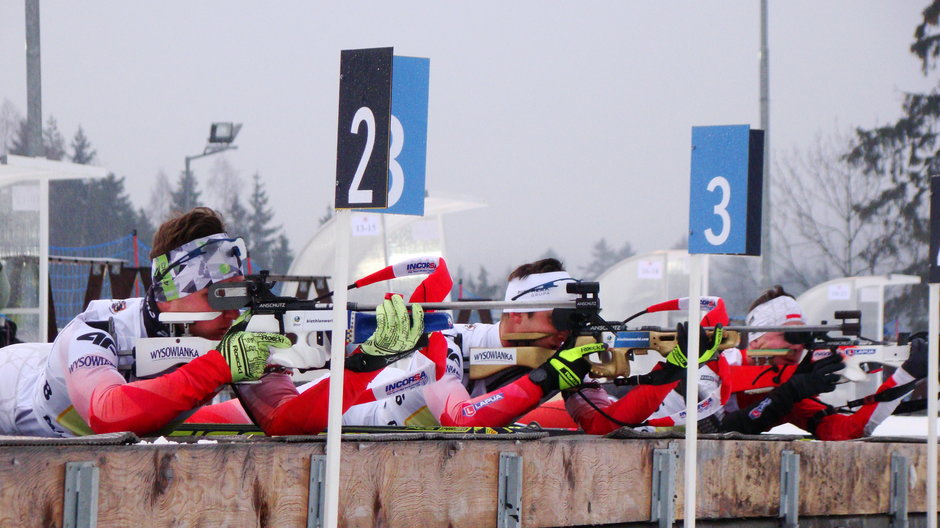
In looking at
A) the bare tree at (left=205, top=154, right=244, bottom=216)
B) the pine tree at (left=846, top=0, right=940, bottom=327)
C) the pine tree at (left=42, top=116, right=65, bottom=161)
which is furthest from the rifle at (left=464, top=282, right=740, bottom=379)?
the pine tree at (left=846, top=0, right=940, bottom=327)

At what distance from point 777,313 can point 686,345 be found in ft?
6.40

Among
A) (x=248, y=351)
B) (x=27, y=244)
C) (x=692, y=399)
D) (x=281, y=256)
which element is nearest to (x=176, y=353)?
(x=248, y=351)

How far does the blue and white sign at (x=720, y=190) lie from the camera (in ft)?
13.3

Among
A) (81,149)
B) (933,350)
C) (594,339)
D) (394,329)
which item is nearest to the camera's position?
(394,329)

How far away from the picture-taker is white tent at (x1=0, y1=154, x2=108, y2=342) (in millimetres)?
9523

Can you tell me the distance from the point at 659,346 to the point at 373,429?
1.32 m

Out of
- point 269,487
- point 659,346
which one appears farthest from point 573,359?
point 269,487

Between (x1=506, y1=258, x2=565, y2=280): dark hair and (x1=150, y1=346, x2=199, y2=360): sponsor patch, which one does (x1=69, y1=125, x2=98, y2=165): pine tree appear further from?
(x1=150, y1=346, x2=199, y2=360): sponsor patch

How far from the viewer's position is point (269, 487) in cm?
323

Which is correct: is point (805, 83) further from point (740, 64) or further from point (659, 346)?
point (659, 346)

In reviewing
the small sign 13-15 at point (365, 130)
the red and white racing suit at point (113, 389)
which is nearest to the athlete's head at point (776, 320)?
the red and white racing suit at point (113, 389)

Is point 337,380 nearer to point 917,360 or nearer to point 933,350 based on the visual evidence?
point 933,350

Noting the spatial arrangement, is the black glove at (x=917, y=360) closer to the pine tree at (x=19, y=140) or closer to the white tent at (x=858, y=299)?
the white tent at (x=858, y=299)

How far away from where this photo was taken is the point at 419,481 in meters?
3.56
